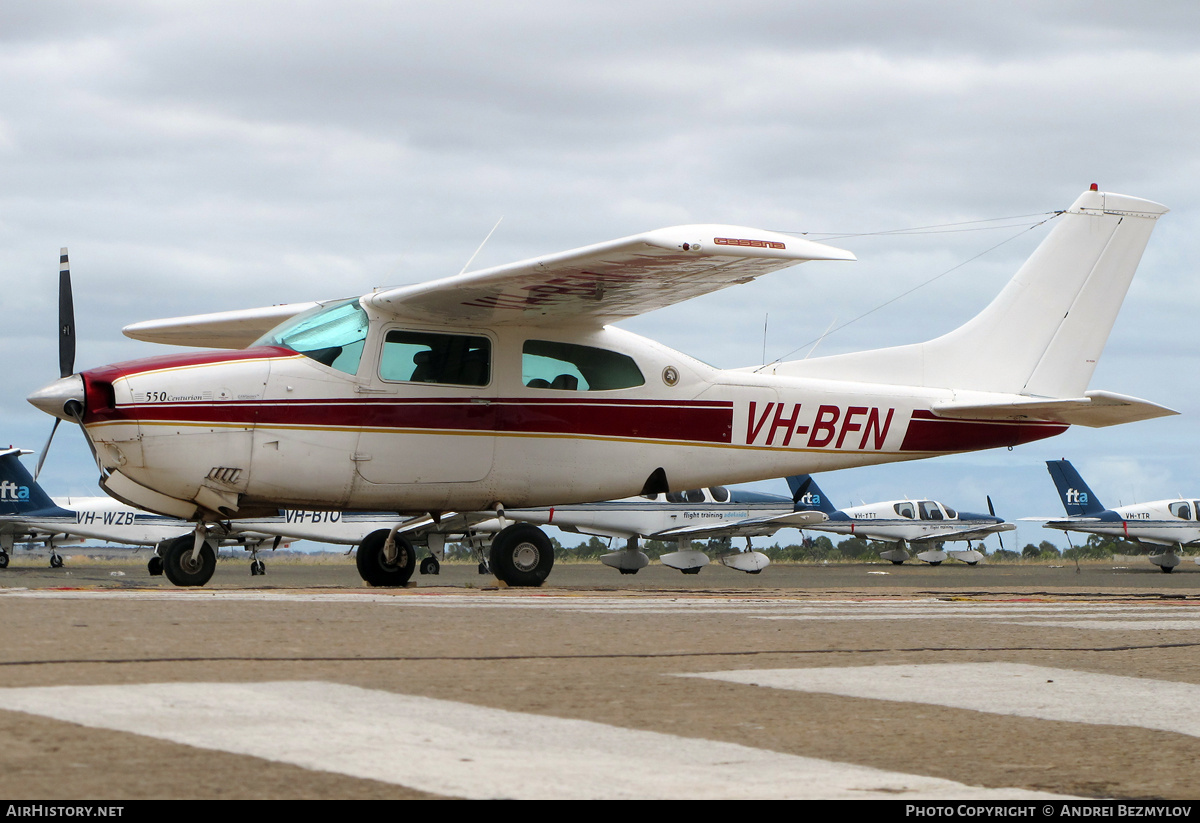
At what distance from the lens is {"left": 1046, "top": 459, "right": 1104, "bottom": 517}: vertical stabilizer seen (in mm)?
45250

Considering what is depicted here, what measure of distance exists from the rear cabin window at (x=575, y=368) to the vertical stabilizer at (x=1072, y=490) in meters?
36.4

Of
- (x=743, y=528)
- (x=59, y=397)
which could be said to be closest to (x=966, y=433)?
(x=59, y=397)

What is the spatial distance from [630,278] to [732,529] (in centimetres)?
2107

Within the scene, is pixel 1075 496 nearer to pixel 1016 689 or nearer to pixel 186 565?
pixel 186 565

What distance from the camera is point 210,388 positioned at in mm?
10914

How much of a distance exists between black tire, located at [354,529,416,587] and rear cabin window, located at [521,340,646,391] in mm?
2332

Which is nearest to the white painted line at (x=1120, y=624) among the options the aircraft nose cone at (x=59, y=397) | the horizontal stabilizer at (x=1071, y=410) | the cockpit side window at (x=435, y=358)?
the horizontal stabilizer at (x=1071, y=410)

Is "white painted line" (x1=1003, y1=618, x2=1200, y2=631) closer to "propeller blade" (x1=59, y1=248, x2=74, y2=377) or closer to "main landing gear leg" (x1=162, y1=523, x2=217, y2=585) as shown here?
"main landing gear leg" (x1=162, y1=523, x2=217, y2=585)

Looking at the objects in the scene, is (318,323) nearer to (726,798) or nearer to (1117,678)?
(1117,678)

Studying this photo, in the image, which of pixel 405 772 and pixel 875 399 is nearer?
pixel 405 772

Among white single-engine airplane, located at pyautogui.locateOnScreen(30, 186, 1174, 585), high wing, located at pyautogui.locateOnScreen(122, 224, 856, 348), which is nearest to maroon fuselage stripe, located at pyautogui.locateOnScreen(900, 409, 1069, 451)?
white single-engine airplane, located at pyautogui.locateOnScreen(30, 186, 1174, 585)

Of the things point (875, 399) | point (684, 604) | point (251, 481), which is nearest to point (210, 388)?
point (251, 481)

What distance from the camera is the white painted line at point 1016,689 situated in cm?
459

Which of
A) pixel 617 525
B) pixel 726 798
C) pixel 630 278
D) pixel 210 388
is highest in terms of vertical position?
pixel 630 278
